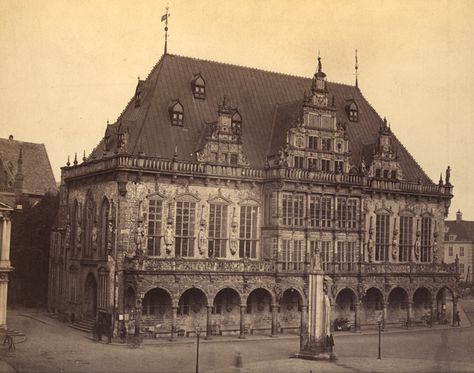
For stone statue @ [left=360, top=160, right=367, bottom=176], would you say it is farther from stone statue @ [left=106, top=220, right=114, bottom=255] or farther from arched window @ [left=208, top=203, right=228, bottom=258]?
stone statue @ [left=106, top=220, right=114, bottom=255]

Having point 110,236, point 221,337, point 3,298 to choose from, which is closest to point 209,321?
point 221,337

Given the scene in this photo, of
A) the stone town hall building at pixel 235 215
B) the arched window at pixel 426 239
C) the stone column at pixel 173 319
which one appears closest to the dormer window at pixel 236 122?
the stone town hall building at pixel 235 215

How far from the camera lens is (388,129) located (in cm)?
5316

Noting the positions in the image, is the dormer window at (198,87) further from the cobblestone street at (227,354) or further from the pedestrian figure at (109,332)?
the pedestrian figure at (109,332)

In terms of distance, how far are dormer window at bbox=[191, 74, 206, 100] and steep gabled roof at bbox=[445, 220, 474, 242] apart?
58.2 metres

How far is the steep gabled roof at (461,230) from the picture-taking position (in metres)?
97.1

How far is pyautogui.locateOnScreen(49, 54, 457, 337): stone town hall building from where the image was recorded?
142 feet

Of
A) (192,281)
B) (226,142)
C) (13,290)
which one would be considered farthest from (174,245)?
(13,290)

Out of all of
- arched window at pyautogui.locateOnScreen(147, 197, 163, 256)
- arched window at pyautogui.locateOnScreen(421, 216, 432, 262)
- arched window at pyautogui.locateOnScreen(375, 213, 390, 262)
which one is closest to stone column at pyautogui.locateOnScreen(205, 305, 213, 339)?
arched window at pyautogui.locateOnScreen(147, 197, 163, 256)

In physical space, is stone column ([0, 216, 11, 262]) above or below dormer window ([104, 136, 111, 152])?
below

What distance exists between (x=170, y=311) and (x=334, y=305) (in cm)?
1099

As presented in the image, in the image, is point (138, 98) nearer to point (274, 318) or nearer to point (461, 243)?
point (274, 318)

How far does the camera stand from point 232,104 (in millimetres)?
50250

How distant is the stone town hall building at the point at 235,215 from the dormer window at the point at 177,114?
0.06 m
